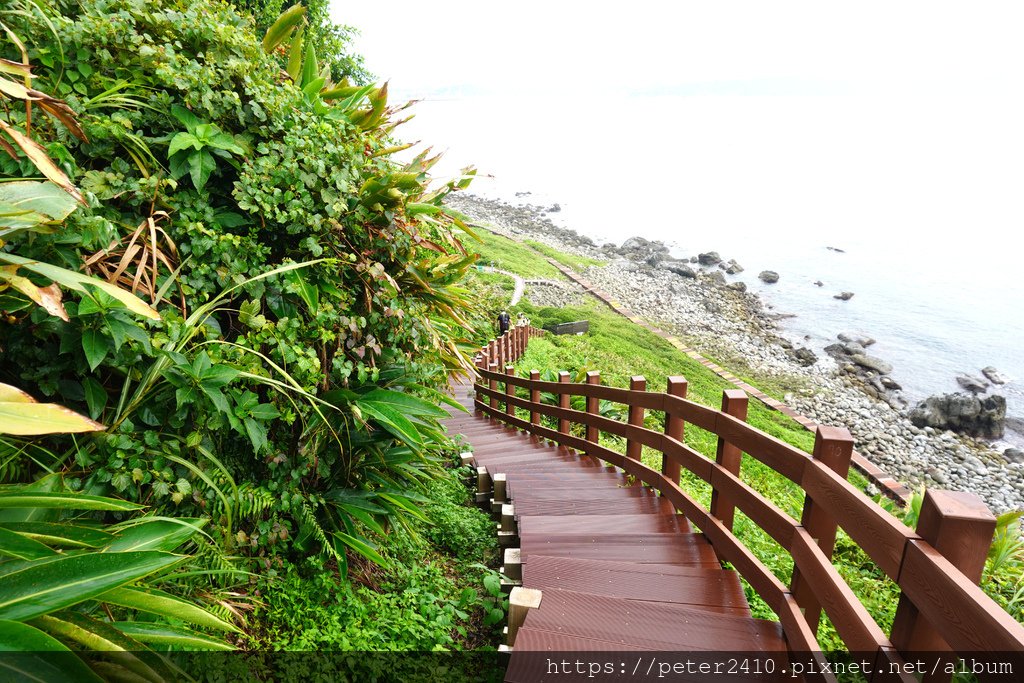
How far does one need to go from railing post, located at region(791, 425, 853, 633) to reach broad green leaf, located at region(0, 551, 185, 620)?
2.01m

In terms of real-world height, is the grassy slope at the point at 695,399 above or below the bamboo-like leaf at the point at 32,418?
below

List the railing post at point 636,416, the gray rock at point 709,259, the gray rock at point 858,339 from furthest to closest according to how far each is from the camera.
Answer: the gray rock at point 709,259
the gray rock at point 858,339
the railing post at point 636,416

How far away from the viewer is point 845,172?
68.6 m

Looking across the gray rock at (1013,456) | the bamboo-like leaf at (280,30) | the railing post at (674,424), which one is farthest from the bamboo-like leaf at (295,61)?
the gray rock at (1013,456)

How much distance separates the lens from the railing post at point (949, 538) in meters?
1.29

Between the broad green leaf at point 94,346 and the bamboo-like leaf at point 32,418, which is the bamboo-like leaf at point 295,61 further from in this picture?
the bamboo-like leaf at point 32,418

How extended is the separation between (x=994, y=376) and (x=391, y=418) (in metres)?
24.9

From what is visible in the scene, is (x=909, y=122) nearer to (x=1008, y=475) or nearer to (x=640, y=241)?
(x=640, y=241)

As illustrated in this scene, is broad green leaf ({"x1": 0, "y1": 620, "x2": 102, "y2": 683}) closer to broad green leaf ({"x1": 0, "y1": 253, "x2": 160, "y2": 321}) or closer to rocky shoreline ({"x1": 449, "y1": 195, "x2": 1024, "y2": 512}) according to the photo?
broad green leaf ({"x1": 0, "y1": 253, "x2": 160, "y2": 321})

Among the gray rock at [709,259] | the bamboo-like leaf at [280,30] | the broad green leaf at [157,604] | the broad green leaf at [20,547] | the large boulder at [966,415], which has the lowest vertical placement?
the large boulder at [966,415]

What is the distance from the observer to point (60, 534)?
1685 millimetres

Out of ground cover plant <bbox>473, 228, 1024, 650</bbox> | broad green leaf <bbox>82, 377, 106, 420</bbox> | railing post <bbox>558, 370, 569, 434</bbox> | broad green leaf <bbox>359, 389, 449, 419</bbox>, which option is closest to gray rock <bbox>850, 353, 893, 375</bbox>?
ground cover plant <bbox>473, 228, 1024, 650</bbox>

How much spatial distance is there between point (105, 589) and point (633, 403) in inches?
130

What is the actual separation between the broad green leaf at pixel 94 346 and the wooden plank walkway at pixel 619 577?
191 centimetres
